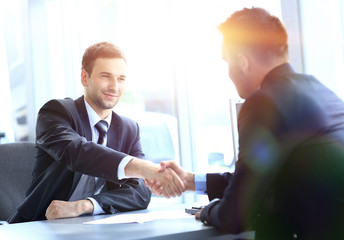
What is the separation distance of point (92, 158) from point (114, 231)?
0.61m

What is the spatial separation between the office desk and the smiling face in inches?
37.3

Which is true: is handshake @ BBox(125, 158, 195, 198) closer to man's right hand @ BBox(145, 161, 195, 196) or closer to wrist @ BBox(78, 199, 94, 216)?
man's right hand @ BBox(145, 161, 195, 196)

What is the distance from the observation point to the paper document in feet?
5.80

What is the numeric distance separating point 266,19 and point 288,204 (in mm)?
668

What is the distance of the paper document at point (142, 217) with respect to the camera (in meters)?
1.77

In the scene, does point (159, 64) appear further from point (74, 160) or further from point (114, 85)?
point (74, 160)

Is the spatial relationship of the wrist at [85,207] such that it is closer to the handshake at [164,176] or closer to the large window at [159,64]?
the handshake at [164,176]

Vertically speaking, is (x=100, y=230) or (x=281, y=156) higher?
(x=281, y=156)

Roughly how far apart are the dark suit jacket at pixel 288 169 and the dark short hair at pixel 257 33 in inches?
9.2

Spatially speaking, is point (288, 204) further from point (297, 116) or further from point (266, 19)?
point (266, 19)

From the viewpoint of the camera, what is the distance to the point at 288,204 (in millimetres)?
1390

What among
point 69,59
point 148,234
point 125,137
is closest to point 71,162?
point 125,137

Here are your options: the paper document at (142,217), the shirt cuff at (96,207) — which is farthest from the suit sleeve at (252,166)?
the shirt cuff at (96,207)

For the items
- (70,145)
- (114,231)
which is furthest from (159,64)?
(114,231)
